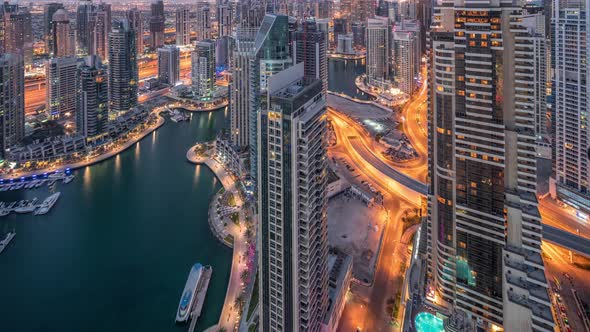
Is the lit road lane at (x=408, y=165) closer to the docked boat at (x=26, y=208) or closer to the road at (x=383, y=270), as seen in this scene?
the road at (x=383, y=270)

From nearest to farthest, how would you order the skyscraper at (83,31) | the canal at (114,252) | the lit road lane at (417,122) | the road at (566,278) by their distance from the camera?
the road at (566,278) → the canal at (114,252) → the lit road lane at (417,122) → the skyscraper at (83,31)

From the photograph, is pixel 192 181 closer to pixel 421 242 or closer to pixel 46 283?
pixel 46 283

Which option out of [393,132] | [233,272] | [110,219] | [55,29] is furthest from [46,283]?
[55,29]

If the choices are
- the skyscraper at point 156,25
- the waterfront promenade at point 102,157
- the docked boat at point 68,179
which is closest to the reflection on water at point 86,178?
the waterfront promenade at point 102,157

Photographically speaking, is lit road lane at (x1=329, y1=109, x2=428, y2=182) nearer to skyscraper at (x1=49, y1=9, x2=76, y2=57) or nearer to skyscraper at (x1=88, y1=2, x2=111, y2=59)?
skyscraper at (x1=88, y1=2, x2=111, y2=59)

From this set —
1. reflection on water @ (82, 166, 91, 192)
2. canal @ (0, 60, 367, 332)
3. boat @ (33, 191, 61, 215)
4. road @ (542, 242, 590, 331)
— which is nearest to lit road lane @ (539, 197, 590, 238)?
road @ (542, 242, 590, 331)
